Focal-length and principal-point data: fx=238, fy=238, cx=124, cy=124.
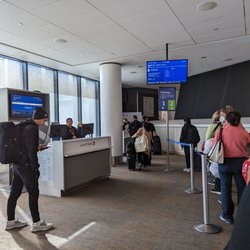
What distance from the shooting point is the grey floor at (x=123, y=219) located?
8.52ft

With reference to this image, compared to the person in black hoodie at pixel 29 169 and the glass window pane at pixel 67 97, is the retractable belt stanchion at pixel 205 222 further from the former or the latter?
the glass window pane at pixel 67 97

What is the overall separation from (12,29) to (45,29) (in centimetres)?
64

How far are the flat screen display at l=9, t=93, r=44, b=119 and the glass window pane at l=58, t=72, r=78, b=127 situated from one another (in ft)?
12.5

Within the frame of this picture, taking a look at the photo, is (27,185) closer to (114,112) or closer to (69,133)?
(69,133)

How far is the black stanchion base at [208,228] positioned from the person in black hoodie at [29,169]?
183 centimetres

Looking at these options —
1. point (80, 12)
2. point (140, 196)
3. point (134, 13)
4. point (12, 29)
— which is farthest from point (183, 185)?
point (12, 29)

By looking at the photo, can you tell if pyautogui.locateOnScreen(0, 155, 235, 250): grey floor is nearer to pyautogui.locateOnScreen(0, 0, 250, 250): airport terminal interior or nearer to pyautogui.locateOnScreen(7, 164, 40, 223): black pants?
pyautogui.locateOnScreen(0, 0, 250, 250): airport terminal interior

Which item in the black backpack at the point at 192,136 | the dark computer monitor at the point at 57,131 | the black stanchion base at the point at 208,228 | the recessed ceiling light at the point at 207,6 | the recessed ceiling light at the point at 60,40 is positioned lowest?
the black stanchion base at the point at 208,228

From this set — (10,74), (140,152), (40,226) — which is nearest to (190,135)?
(140,152)

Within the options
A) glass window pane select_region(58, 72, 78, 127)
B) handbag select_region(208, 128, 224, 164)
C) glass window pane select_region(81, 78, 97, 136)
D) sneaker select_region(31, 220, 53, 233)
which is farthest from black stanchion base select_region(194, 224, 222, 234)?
glass window pane select_region(81, 78, 97, 136)

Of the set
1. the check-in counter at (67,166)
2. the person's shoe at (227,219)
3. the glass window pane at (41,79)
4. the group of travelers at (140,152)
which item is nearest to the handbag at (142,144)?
the group of travelers at (140,152)

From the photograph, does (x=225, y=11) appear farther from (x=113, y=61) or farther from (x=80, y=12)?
(x=113, y=61)

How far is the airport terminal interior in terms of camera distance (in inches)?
113

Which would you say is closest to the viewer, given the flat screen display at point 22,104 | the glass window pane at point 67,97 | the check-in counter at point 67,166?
the check-in counter at point 67,166
